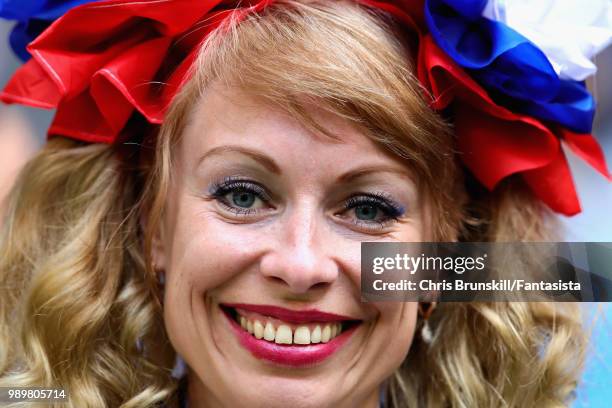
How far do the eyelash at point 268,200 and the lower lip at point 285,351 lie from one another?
9.2 inches

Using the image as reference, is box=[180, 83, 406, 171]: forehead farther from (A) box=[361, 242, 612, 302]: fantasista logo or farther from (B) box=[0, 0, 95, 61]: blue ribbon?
(B) box=[0, 0, 95, 61]: blue ribbon

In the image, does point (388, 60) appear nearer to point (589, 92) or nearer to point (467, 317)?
point (589, 92)

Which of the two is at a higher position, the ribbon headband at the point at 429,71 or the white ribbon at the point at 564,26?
the white ribbon at the point at 564,26

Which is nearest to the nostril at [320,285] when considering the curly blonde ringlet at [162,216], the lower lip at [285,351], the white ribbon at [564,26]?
the lower lip at [285,351]

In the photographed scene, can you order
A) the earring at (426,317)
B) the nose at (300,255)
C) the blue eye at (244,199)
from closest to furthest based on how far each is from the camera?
1. the nose at (300,255)
2. the blue eye at (244,199)
3. the earring at (426,317)

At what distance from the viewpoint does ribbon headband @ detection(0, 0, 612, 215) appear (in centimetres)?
151

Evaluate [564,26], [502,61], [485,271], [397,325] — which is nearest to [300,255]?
[397,325]

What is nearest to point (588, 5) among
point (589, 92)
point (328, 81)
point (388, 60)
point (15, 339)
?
point (589, 92)

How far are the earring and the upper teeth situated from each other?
1.02 feet

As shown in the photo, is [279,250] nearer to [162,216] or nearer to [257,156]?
[257,156]

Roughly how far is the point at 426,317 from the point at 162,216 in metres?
0.62

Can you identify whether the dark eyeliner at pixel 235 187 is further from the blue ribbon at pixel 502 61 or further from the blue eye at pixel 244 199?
the blue ribbon at pixel 502 61

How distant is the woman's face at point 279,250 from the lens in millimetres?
1414

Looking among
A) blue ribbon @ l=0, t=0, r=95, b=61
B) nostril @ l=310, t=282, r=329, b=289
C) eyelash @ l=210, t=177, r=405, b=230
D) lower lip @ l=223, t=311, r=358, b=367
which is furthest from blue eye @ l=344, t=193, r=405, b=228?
blue ribbon @ l=0, t=0, r=95, b=61
